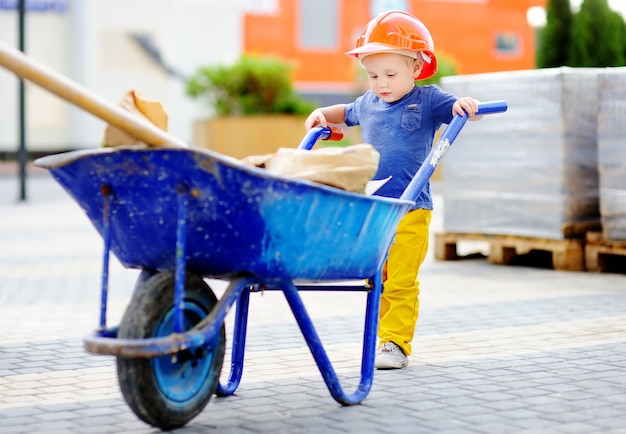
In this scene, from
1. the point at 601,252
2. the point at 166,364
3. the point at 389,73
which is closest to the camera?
the point at 166,364

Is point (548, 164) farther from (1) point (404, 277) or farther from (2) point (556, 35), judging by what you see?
(2) point (556, 35)

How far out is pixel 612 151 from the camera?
26.8ft

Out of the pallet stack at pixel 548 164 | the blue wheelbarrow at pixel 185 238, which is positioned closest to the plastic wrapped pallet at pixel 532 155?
the pallet stack at pixel 548 164

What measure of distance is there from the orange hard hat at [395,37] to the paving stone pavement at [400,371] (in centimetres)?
140

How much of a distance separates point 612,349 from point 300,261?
2224 mm

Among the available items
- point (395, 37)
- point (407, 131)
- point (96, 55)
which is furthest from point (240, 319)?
point (96, 55)

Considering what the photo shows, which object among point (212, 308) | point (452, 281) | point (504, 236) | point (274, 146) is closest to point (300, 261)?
point (212, 308)

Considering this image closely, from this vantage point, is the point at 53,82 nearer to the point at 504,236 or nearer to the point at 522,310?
the point at 522,310

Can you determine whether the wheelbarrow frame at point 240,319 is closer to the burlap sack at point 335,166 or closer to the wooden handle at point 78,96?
the wooden handle at point 78,96

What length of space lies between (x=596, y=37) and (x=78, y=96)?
20.4m

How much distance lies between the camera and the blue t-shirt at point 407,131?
16.1 feet

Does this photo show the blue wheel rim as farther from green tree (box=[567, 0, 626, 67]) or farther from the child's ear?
green tree (box=[567, 0, 626, 67])

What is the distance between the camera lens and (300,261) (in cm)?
383

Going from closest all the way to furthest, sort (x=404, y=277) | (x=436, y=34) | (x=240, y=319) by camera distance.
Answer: (x=240, y=319) < (x=404, y=277) < (x=436, y=34)
